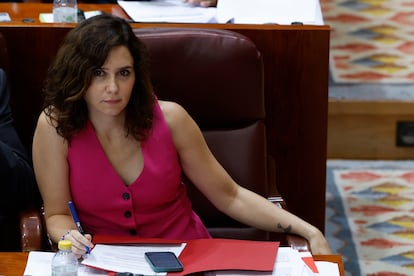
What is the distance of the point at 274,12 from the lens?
3.25 metres

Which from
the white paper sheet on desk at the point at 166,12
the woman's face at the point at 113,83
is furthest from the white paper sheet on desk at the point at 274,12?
the woman's face at the point at 113,83

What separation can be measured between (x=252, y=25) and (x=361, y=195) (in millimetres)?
1335

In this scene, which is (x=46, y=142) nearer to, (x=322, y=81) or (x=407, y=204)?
(x=322, y=81)

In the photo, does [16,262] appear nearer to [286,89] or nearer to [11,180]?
[11,180]

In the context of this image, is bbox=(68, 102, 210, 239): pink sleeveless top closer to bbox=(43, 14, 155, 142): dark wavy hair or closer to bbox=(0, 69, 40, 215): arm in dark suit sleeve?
bbox=(43, 14, 155, 142): dark wavy hair

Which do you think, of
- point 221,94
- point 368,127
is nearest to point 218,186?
point 221,94

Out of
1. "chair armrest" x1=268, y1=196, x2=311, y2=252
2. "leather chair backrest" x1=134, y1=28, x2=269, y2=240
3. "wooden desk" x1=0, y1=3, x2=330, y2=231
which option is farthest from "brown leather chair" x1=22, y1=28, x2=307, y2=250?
"chair armrest" x1=268, y1=196, x2=311, y2=252

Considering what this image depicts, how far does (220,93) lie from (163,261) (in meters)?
0.81

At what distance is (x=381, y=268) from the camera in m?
3.61

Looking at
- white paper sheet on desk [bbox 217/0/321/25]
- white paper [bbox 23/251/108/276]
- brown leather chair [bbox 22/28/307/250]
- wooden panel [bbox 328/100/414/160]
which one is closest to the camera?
white paper [bbox 23/251/108/276]

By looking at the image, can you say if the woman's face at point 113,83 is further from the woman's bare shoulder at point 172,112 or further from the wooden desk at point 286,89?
the wooden desk at point 286,89

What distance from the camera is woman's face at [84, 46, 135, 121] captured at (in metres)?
2.38

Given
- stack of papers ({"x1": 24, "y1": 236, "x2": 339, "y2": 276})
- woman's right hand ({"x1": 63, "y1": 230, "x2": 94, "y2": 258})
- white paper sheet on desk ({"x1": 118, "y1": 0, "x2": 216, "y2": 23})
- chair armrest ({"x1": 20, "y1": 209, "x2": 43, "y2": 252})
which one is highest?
white paper sheet on desk ({"x1": 118, "y1": 0, "x2": 216, "y2": 23})

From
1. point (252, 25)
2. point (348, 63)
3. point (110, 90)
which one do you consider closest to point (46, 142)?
point (110, 90)
